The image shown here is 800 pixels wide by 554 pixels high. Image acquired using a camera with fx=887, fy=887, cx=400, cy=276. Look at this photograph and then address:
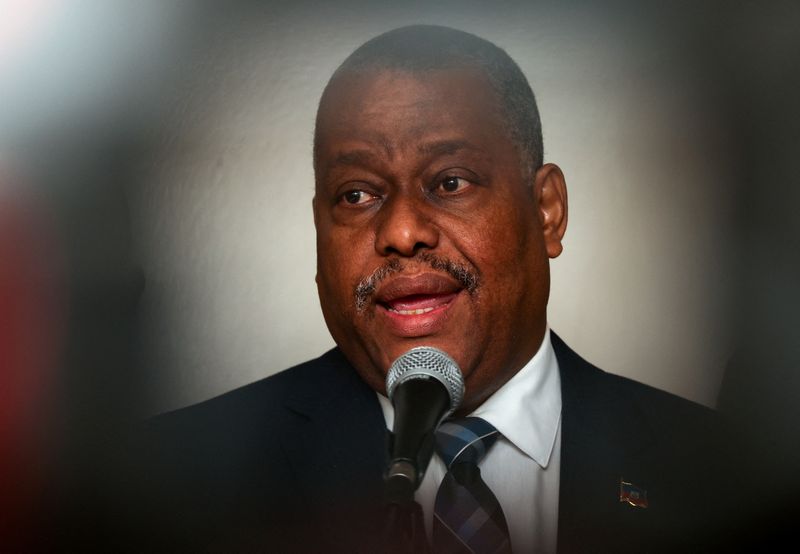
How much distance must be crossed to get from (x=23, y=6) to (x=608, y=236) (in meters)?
0.86

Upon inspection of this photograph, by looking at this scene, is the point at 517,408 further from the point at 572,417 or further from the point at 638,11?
the point at 638,11

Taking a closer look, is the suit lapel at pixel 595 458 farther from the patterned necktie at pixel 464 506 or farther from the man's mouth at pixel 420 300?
the man's mouth at pixel 420 300

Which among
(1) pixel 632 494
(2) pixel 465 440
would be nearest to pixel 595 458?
(1) pixel 632 494

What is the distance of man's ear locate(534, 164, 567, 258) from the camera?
1175 millimetres

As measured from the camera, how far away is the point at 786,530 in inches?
46.4

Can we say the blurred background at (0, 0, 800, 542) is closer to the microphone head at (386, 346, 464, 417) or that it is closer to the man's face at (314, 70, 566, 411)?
the man's face at (314, 70, 566, 411)

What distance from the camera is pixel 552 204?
1.18 meters

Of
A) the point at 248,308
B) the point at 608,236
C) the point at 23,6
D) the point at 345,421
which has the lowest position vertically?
the point at 345,421

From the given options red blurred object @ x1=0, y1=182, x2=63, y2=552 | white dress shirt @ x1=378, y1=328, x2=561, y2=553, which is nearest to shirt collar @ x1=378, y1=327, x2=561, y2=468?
white dress shirt @ x1=378, y1=328, x2=561, y2=553

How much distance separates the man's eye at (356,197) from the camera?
1079mm

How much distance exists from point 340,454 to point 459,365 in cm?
21

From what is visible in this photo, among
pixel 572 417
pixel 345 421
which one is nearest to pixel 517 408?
pixel 572 417

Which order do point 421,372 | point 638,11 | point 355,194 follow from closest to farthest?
point 421,372
point 355,194
point 638,11

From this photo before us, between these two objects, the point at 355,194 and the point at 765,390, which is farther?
the point at 765,390
